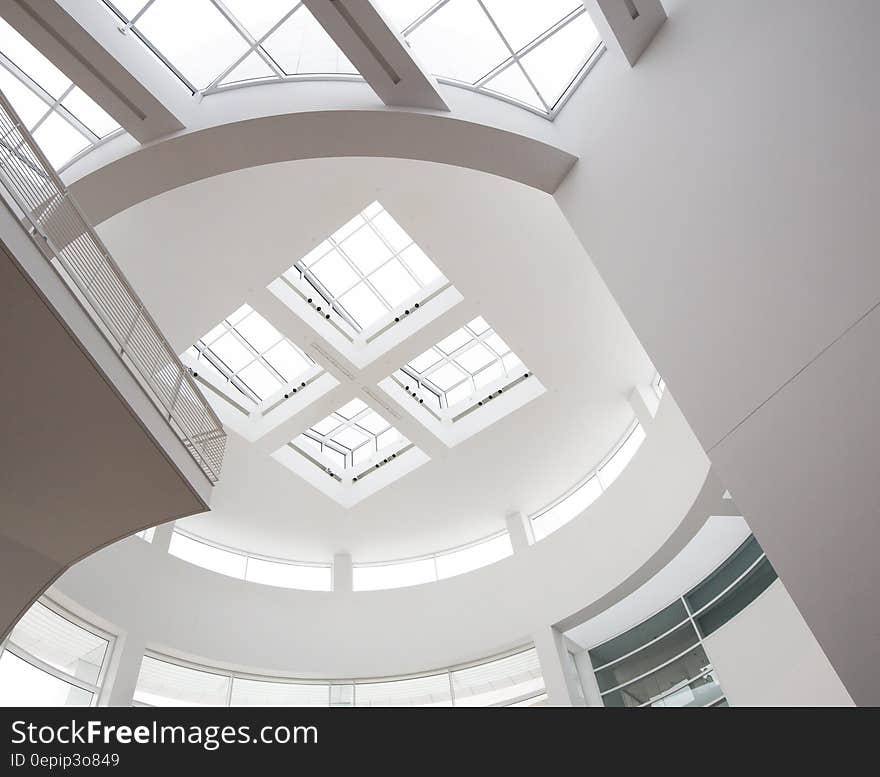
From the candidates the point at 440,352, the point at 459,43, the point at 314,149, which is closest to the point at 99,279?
the point at 314,149

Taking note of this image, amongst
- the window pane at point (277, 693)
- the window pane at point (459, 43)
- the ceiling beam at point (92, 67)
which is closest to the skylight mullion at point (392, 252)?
the window pane at point (459, 43)

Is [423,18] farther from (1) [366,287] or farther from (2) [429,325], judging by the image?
(1) [366,287]

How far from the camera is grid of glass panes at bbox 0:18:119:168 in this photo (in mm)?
11344

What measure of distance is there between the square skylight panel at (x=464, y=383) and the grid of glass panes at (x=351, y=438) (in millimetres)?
1489

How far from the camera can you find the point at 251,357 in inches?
753

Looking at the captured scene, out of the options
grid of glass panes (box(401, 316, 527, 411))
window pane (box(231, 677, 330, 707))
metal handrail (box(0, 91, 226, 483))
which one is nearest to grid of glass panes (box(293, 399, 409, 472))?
grid of glass panes (box(401, 316, 527, 411))

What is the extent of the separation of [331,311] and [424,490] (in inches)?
256

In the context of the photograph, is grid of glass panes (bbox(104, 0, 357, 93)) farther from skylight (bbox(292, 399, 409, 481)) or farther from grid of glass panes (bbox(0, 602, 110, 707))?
grid of glass panes (bbox(0, 602, 110, 707))

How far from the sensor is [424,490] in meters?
21.3

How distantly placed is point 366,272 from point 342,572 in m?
10.0

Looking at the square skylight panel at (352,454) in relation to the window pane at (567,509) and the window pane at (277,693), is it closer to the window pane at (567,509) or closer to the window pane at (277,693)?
the window pane at (567,509)
